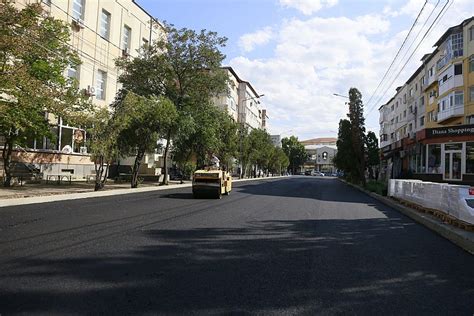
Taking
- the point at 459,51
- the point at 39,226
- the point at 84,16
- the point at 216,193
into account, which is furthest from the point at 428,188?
the point at 459,51

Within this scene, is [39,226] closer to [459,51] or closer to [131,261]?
[131,261]

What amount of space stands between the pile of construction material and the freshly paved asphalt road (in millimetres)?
1156

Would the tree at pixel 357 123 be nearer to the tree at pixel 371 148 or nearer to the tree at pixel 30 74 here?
the tree at pixel 371 148

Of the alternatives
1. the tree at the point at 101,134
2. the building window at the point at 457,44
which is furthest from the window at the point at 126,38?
the building window at the point at 457,44

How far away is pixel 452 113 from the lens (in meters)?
38.8

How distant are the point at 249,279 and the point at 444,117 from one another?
41.2 meters

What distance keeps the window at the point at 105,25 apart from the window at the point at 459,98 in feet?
108

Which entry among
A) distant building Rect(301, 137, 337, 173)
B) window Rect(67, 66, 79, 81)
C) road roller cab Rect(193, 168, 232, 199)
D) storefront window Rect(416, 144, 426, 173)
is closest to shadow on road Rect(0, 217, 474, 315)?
road roller cab Rect(193, 168, 232, 199)

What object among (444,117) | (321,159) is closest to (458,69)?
(444,117)

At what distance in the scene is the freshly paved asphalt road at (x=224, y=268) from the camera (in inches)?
185

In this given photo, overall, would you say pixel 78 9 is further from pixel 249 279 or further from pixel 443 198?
pixel 249 279

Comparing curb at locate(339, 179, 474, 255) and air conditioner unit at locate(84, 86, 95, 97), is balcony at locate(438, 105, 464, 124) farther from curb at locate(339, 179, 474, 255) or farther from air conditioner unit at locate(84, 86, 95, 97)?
air conditioner unit at locate(84, 86, 95, 97)

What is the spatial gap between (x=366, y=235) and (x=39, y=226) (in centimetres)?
804

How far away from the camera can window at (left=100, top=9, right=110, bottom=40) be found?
3437 centimetres
